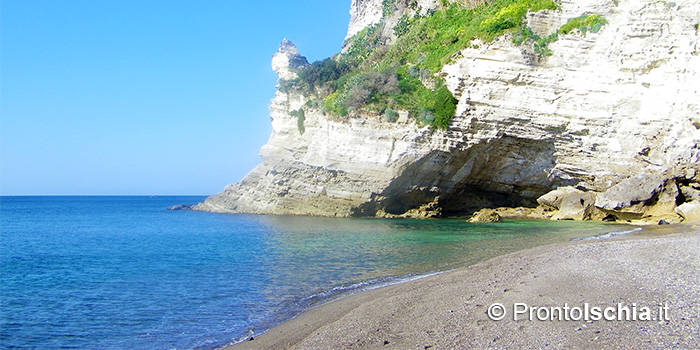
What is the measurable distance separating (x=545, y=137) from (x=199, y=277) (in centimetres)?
1913

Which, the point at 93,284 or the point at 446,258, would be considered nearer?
the point at 93,284

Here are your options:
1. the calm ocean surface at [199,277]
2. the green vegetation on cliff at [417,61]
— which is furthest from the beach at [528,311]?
the green vegetation on cliff at [417,61]

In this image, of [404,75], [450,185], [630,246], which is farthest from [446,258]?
[404,75]

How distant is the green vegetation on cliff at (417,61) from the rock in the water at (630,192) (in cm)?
755

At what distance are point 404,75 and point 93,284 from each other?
2415 cm

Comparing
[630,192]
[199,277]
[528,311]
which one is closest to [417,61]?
[630,192]

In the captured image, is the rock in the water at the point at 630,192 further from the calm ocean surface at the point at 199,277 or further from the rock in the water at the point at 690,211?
the calm ocean surface at the point at 199,277

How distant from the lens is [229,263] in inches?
559

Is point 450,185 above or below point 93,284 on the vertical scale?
above

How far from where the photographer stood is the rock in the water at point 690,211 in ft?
65.4

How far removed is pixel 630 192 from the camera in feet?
72.7

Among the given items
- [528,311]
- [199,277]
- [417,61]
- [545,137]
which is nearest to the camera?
[528,311]

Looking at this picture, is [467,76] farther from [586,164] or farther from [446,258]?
[446,258]

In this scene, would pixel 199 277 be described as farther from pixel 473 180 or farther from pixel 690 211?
pixel 473 180
